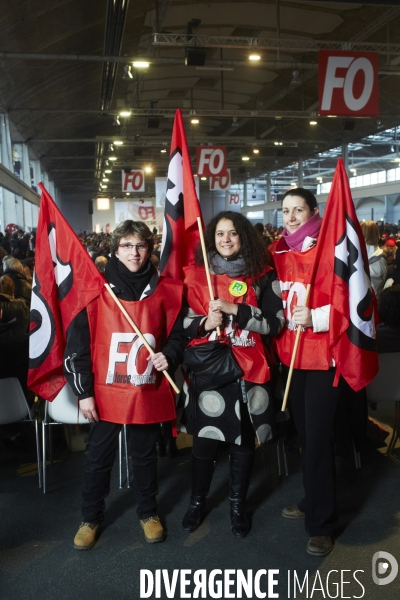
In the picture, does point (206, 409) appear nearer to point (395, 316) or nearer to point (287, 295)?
point (287, 295)

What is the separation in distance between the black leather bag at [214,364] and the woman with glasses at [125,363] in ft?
0.31

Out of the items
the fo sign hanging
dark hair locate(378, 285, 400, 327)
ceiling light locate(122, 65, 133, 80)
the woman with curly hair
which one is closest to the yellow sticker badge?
the woman with curly hair

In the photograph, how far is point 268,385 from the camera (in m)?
2.93

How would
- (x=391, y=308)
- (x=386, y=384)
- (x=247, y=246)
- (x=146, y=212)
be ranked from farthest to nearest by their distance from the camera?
(x=146, y=212), (x=391, y=308), (x=386, y=384), (x=247, y=246)

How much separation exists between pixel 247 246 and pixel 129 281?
59 cm

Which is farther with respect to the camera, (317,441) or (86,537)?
(86,537)

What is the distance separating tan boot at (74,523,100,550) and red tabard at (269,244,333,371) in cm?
127

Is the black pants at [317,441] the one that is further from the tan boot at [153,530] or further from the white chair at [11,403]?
the white chair at [11,403]

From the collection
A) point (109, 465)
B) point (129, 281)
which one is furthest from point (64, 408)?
point (129, 281)

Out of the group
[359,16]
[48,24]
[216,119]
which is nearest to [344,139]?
[216,119]

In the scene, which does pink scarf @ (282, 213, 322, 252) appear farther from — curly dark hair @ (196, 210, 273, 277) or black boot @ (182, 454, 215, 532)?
→ black boot @ (182, 454, 215, 532)

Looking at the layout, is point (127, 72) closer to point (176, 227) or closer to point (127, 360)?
point (176, 227)

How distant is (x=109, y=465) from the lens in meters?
2.93

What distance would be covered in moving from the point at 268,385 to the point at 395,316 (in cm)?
140
